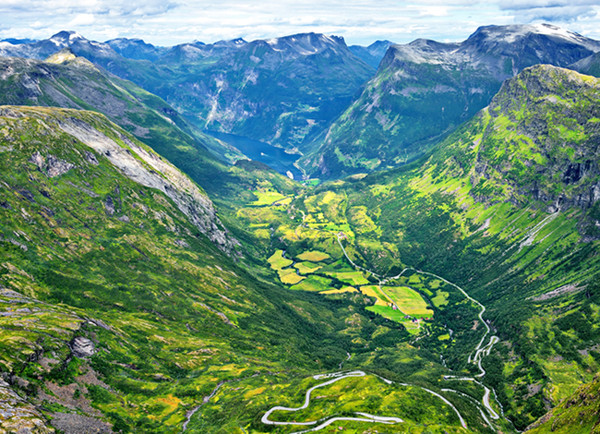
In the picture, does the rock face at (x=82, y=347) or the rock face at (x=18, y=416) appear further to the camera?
the rock face at (x=82, y=347)

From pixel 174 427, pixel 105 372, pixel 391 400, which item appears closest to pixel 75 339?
pixel 105 372

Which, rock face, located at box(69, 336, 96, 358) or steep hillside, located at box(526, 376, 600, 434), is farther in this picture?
rock face, located at box(69, 336, 96, 358)

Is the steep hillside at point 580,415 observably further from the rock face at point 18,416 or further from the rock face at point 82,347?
the rock face at point 82,347

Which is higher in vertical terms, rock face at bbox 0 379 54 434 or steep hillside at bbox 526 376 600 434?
rock face at bbox 0 379 54 434

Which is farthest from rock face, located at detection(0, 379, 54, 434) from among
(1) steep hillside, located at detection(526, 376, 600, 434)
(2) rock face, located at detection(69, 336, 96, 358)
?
(1) steep hillside, located at detection(526, 376, 600, 434)

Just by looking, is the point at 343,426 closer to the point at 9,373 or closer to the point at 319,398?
the point at 319,398

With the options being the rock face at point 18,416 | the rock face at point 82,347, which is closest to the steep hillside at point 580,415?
the rock face at point 18,416

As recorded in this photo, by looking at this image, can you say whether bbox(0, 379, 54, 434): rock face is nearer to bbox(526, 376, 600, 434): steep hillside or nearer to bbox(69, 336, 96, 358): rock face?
bbox(69, 336, 96, 358): rock face

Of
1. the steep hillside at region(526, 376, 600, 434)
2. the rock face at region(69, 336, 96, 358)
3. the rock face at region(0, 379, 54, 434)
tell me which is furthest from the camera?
the rock face at region(69, 336, 96, 358)

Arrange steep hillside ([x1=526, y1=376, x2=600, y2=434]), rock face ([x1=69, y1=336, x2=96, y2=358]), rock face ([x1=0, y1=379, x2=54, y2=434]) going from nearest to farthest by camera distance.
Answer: rock face ([x1=0, y1=379, x2=54, y2=434])
steep hillside ([x1=526, y1=376, x2=600, y2=434])
rock face ([x1=69, y1=336, x2=96, y2=358])

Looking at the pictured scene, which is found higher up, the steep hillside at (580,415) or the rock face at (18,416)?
the rock face at (18,416)

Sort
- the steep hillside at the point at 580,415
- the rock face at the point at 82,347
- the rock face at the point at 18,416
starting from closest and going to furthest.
Result: 1. the rock face at the point at 18,416
2. the steep hillside at the point at 580,415
3. the rock face at the point at 82,347
